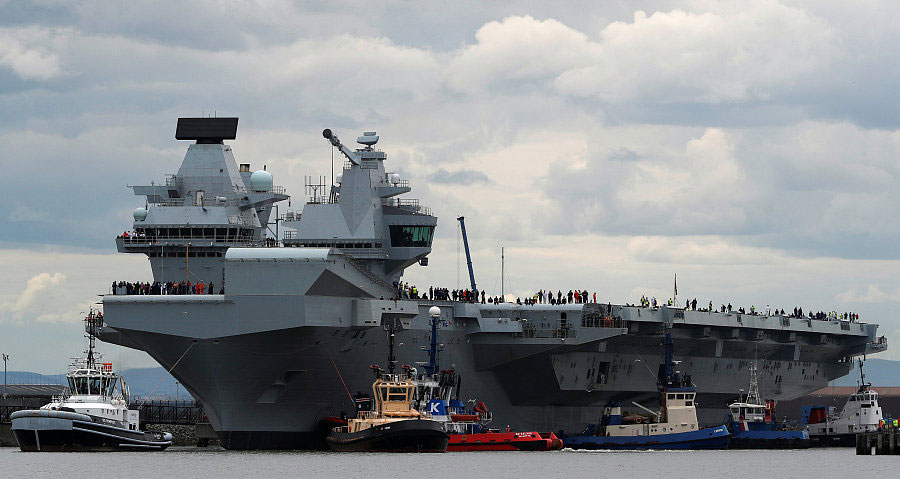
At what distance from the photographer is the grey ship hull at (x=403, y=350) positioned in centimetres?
5353

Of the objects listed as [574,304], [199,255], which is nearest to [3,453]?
[199,255]

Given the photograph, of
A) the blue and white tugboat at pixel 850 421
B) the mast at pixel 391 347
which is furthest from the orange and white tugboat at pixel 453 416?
the blue and white tugboat at pixel 850 421

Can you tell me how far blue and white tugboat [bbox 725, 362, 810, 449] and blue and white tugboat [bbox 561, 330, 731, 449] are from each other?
1778mm

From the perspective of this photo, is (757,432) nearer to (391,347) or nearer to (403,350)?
(403,350)

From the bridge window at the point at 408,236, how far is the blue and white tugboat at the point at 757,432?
15069 millimetres

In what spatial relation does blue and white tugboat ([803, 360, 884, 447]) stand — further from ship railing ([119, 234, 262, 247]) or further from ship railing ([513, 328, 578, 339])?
ship railing ([119, 234, 262, 247])

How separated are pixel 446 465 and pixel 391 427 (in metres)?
4.26

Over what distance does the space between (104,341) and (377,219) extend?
12.3 metres

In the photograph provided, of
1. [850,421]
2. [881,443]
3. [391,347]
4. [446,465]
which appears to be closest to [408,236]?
[391,347]

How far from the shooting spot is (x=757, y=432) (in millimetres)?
65875

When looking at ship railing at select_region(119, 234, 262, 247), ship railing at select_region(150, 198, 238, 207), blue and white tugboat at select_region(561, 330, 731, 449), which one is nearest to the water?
blue and white tugboat at select_region(561, 330, 731, 449)

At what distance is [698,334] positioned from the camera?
7000 cm

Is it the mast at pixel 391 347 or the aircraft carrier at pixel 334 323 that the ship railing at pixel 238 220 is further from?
the mast at pixel 391 347

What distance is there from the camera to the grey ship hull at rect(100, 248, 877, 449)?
53531 mm
